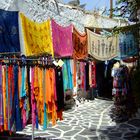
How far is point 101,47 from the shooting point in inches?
589

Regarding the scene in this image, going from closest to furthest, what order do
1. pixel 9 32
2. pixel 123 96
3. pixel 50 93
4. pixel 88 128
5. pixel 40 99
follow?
1. pixel 40 99
2. pixel 50 93
3. pixel 9 32
4. pixel 88 128
5. pixel 123 96

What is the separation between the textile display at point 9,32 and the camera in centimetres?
687

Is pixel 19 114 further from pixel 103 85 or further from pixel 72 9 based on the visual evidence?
pixel 103 85

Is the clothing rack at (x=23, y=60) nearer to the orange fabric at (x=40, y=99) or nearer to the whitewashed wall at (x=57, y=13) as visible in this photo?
the orange fabric at (x=40, y=99)

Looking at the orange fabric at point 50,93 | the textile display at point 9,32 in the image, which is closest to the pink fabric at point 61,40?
the textile display at point 9,32

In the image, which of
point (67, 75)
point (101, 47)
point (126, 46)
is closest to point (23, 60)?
point (67, 75)

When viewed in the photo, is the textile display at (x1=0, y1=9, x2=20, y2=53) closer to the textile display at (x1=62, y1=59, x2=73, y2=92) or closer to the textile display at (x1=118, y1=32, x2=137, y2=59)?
the textile display at (x1=62, y1=59, x2=73, y2=92)

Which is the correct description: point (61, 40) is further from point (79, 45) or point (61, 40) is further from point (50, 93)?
point (50, 93)

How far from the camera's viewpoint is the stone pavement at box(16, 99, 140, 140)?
8672mm

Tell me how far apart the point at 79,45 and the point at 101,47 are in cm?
263

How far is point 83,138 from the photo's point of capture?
8500mm

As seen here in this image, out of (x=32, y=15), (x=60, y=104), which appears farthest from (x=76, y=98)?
(x=60, y=104)

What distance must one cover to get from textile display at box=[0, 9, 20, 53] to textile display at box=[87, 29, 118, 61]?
23.3ft

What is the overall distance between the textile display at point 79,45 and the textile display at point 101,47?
550 mm
